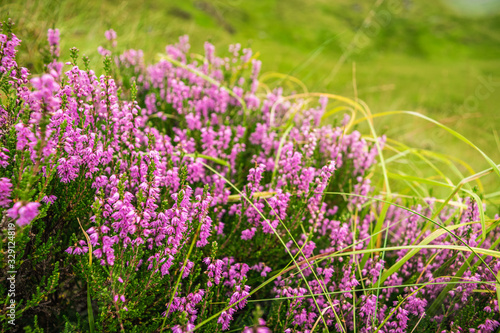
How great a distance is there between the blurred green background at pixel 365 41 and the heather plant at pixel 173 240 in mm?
3121

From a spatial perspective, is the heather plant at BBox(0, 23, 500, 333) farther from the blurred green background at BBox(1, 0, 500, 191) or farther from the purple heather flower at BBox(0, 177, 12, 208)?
the blurred green background at BBox(1, 0, 500, 191)

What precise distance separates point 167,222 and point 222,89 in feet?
7.54

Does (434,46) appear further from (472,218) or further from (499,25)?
(472,218)

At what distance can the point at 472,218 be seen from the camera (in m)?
2.72

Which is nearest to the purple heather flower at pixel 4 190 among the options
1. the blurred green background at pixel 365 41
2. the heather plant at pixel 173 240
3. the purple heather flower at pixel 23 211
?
the heather plant at pixel 173 240

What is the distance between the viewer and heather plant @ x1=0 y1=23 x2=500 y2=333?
1.70 meters

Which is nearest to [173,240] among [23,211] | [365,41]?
[23,211]

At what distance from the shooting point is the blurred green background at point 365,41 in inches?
271

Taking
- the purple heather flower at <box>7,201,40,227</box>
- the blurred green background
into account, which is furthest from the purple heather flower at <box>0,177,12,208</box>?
the blurred green background

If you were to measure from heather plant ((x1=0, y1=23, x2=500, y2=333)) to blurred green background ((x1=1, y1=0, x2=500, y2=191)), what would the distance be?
3.12 m

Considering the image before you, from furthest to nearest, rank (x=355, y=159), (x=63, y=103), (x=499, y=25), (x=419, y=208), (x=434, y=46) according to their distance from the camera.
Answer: (x=499, y=25), (x=434, y=46), (x=355, y=159), (x=419, y=208), (x=63, y=103)

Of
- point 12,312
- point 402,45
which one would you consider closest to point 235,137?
point 12,312

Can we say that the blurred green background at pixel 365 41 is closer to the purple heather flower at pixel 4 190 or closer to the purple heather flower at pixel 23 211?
the purple heather flower at pixel 4 190

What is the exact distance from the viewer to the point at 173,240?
187 cm
